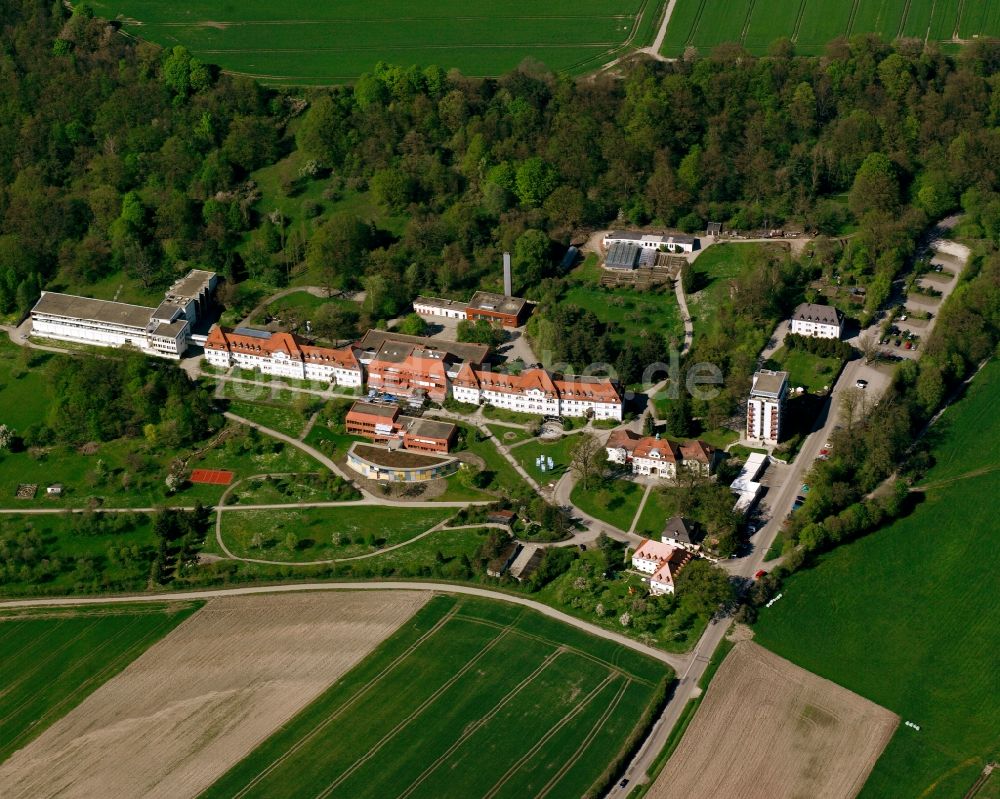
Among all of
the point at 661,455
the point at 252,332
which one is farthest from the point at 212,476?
the point at 661,455

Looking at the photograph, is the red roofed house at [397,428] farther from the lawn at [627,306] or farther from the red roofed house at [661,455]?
the lawn at [627,306]

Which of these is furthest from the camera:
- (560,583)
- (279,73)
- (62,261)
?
(279,73)

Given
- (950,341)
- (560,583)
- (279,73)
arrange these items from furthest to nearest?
1. (279,73)
2. (950,341)
3. (560,583)

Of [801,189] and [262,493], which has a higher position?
[801,189]

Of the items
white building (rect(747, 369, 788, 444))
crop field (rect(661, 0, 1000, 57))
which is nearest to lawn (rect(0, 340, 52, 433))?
white building (rect(747, 369, 788, 444))

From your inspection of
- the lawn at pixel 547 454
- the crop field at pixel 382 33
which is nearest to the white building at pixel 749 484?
the lawn at pixel 547 454

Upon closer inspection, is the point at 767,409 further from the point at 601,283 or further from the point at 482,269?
the point at 482,269

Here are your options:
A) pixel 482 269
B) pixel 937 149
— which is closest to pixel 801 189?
pixel 937 149

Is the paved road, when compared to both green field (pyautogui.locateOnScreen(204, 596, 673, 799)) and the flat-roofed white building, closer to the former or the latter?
green field (pyautogui.locateOnScreen(204, 596, 673, 799))
